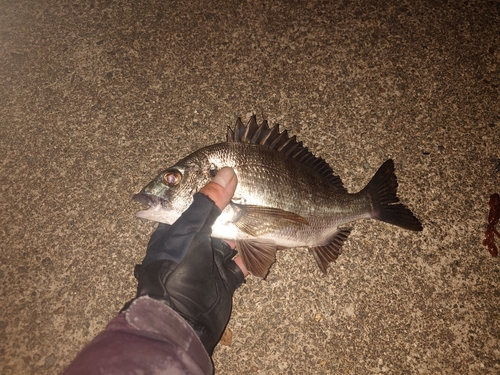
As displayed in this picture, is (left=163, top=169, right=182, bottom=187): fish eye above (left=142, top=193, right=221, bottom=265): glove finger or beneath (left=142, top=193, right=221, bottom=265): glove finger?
above

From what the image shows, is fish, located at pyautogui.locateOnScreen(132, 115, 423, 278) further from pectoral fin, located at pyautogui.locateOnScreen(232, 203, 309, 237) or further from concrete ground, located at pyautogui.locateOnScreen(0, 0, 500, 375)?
concrete ground, located at pyautogui.locateOnScreen(0, 0, 500, 375)

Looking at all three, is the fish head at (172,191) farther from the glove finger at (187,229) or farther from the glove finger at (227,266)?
the glove finger at (227,266)

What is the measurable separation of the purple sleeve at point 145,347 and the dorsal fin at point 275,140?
48.5 inches

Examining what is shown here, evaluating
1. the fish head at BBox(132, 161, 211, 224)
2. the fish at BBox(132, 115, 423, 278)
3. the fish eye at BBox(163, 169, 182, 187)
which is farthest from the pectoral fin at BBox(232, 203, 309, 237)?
the fish eye at BBox(163, 169, 182, 187)

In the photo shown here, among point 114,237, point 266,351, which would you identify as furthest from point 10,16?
point 266,351

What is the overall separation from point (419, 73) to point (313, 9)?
119 cm

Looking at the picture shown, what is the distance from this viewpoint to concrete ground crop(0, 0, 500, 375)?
7.45 ft

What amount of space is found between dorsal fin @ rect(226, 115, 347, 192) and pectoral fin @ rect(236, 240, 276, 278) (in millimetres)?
665

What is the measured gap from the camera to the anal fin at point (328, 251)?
227 centimetres

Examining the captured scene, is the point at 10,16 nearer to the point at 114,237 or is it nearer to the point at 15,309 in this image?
the point at 114,237

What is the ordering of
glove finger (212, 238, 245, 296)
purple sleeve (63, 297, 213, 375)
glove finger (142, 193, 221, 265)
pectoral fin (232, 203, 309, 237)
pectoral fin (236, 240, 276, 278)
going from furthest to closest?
1. glove finger (212, 238, 245, 296)
2. pectoral fin (236, 240, 276, 278)
3. pectoral fin (232, 203, 309, 237)
4. glove finger (142, 193, 221, 265)
5. purple sleeve (63, 297, 213, 375)

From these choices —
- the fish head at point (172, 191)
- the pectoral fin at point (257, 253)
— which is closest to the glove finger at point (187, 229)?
the fish head at point (172, 191)

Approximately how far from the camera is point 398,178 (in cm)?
253

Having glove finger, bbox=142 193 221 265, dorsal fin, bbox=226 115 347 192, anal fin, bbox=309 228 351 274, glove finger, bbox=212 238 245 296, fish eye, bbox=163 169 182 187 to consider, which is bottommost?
glove finger, bbox=212 238 245 296
